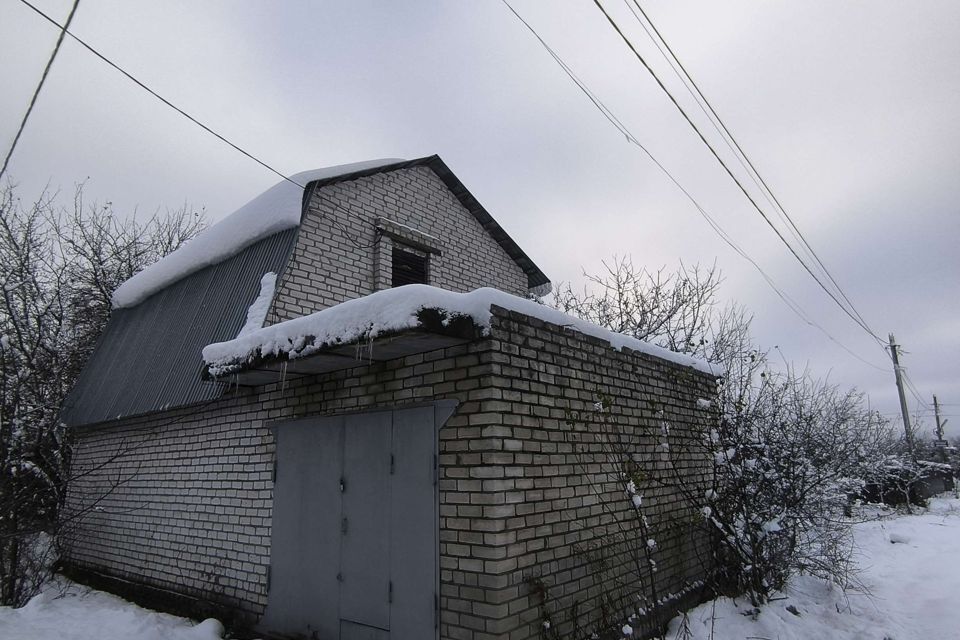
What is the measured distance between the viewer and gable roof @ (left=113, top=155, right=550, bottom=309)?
20.4 ft

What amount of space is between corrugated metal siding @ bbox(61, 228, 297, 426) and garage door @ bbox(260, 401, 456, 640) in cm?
166

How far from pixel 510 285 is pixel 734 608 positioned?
535cm

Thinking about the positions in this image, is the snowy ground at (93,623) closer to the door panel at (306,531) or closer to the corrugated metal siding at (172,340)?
the door panel at (306,531)

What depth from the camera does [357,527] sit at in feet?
13.0

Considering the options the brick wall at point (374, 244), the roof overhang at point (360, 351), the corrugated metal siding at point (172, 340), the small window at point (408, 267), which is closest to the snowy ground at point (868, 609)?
the roof overhang at point (360, 351)

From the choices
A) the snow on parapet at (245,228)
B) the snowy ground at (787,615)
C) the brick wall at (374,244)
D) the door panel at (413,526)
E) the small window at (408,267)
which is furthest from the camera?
the small window at (408,267)

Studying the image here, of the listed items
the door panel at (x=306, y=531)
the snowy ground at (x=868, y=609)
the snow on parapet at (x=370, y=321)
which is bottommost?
the snowy ground at (x=868, y=609)

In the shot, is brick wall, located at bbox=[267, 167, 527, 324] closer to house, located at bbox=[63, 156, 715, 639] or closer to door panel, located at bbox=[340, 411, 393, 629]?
house, located at bbox=[63, 156, 715, 639]

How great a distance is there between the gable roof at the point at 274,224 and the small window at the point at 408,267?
46.0 inches

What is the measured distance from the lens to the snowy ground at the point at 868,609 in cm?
463

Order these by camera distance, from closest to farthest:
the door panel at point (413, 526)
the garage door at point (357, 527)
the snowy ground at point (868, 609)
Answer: the door panel at point (413, 526)
the garage door at point (357, 527)
the snowy ground at point (868, 609)

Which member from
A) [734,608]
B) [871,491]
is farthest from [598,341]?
[871,491]

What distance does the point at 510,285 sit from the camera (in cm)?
874

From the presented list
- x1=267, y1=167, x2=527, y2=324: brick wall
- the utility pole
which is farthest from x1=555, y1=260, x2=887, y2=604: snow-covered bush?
the utility pole
